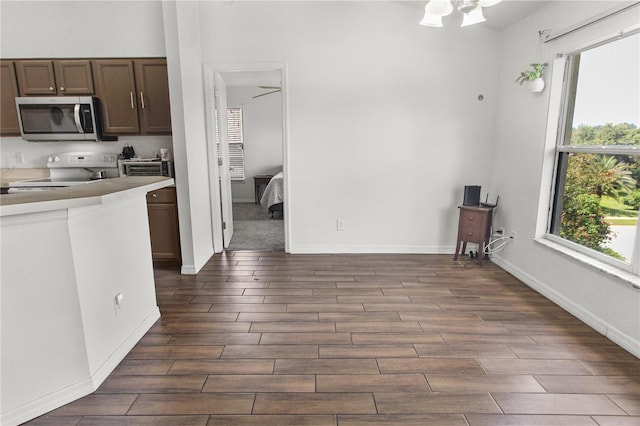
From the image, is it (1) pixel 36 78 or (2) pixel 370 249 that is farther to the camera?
(2) pixel 370 249

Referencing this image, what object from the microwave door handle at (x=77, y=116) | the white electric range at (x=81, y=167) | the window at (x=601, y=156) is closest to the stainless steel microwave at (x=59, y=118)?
the microwave door handle at (x=77, y=116)

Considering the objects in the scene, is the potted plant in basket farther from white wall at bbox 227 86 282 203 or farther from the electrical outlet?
white wall at bbox 227 86 282 203

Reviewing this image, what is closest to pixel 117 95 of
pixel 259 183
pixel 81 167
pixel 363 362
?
pixel 81 167

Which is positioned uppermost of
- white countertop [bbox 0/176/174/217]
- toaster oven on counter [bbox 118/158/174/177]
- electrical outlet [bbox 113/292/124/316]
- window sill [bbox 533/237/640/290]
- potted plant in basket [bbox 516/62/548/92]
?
potted plant in basket [bbox 516/62/548/92]

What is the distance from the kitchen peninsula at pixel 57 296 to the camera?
1486 millimetres

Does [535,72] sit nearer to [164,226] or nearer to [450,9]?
[450,9]

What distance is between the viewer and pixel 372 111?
376 cm

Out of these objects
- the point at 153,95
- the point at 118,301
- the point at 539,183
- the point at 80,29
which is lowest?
the point at 118,301

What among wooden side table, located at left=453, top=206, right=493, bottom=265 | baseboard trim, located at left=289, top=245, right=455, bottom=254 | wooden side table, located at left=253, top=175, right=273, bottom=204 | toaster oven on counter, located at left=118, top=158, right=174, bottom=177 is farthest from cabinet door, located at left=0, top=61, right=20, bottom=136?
wooden side table, located at left=453, top=206, right=493, bottom=265

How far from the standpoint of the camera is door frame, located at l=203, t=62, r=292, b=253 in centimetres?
366

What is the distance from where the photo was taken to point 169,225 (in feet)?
11.3

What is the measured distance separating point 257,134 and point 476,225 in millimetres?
5312

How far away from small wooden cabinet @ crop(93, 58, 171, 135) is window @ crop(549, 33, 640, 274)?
3.73 m

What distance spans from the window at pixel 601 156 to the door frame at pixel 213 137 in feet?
8.55
